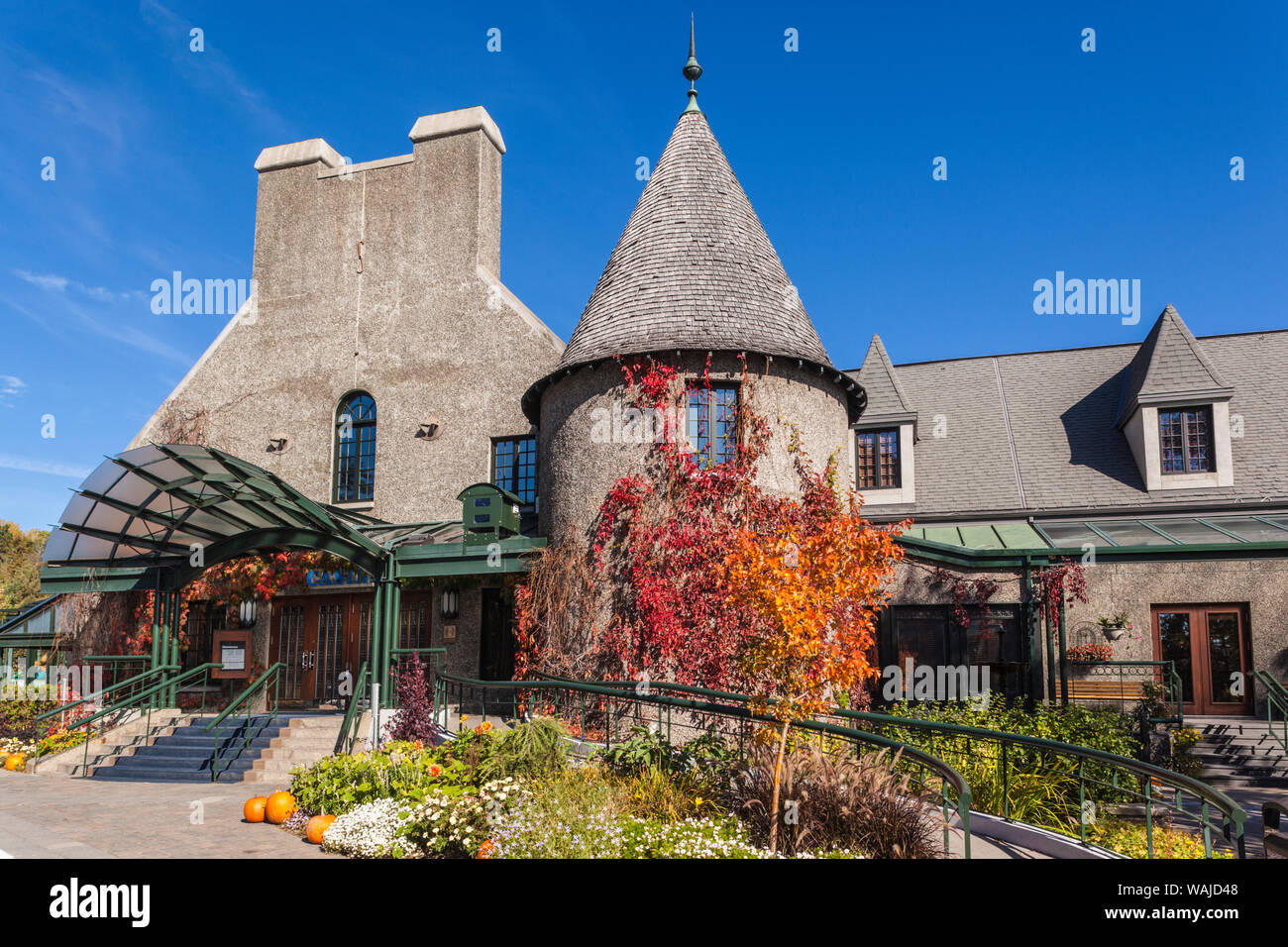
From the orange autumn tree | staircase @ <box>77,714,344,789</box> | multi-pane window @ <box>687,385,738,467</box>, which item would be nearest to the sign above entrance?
staircase @ <box>77,714,344,789</box>

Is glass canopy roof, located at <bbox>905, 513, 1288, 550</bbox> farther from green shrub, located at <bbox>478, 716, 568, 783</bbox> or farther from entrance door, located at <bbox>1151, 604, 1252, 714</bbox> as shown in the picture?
green shrub, located at <bbox>478, 716, 568, 783</bbox>

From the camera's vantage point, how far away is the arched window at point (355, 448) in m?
18.8

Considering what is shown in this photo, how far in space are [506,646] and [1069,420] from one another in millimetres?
12887

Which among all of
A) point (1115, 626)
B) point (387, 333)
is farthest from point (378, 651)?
point (1115, 626)

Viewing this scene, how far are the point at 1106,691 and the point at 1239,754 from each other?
193 centimetres

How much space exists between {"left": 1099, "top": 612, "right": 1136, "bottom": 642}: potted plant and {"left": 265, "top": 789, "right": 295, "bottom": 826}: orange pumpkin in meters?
13.7

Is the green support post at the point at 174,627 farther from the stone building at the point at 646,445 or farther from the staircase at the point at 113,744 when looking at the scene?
the staircase at the point at 113,744

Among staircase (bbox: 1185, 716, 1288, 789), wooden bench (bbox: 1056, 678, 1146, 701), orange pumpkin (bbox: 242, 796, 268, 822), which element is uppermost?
wooden bench (bbox: 1056, 678, 1146, 701)

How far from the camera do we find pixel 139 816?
9.77 m

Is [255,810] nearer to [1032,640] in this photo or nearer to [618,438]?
[618,438]

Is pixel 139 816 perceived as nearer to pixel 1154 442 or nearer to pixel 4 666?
pixel 4 666

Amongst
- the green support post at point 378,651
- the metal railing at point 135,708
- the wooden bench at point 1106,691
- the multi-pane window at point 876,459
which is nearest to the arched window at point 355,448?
the metal railing at point 135,708

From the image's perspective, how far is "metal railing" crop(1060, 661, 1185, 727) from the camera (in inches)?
567
